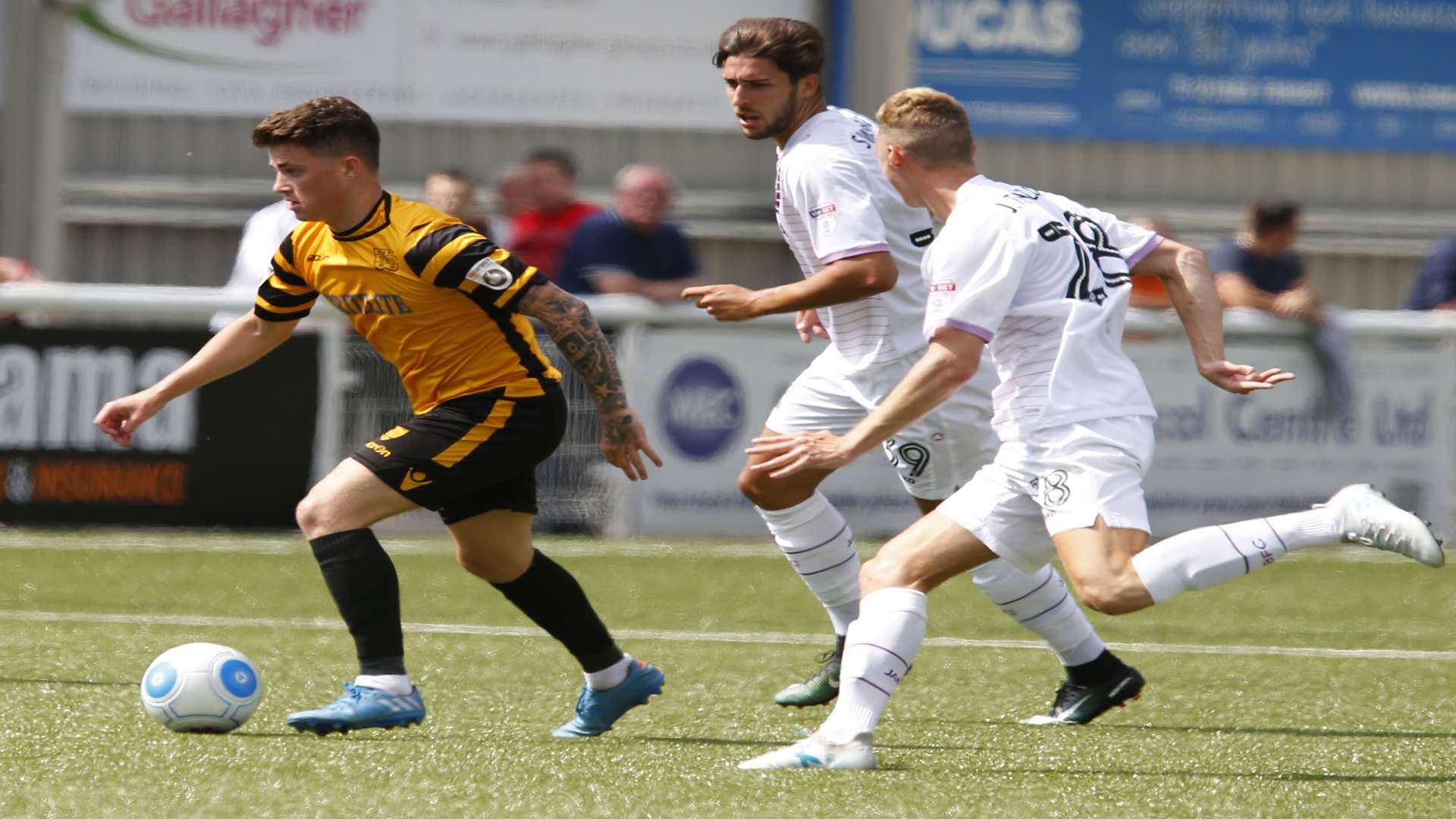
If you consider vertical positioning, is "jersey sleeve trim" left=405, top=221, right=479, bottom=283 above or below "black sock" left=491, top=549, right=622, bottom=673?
above

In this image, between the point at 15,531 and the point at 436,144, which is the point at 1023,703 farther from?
the point at 436,144

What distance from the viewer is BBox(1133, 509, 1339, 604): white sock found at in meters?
4.62

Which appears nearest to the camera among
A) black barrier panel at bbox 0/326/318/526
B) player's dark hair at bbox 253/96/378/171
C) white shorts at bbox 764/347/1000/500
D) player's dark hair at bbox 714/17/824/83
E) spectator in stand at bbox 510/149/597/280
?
player's dark hair at bbox 253/96/378/171

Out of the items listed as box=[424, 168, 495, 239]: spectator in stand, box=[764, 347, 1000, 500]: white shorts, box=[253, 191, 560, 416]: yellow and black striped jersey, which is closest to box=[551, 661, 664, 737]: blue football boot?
box=[253, 191, 560, 416]: yellow and black striped jersey

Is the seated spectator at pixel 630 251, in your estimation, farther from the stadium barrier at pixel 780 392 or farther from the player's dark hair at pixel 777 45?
the player's dark hair at pixel 777 45

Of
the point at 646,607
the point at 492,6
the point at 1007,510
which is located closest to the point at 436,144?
the point at 492,6

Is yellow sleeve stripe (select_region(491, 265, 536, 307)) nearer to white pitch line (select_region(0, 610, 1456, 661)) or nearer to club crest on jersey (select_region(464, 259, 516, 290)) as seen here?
club crest on jersey (select_region(464, 259, 516, 290))

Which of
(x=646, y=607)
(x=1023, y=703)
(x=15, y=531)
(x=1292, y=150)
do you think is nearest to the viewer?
(x=1023, y=703)

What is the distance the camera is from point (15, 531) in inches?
392

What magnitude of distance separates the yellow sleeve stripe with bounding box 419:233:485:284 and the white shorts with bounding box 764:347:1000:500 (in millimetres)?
1293

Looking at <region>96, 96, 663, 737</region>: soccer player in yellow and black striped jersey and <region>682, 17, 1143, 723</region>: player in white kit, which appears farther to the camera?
<region>682, 17, 1143, 723</region>: player in white kit

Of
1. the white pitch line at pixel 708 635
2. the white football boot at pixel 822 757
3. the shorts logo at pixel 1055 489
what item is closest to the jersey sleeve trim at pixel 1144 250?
the shorts logo at pixel 1055 489

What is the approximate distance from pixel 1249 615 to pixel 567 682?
323 centimetres

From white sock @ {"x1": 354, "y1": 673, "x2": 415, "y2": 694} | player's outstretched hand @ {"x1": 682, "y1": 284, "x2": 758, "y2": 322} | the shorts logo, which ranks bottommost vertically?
white sock @ {"x1": 354, "y1": 673, "x2": 415, "y2": 694}
